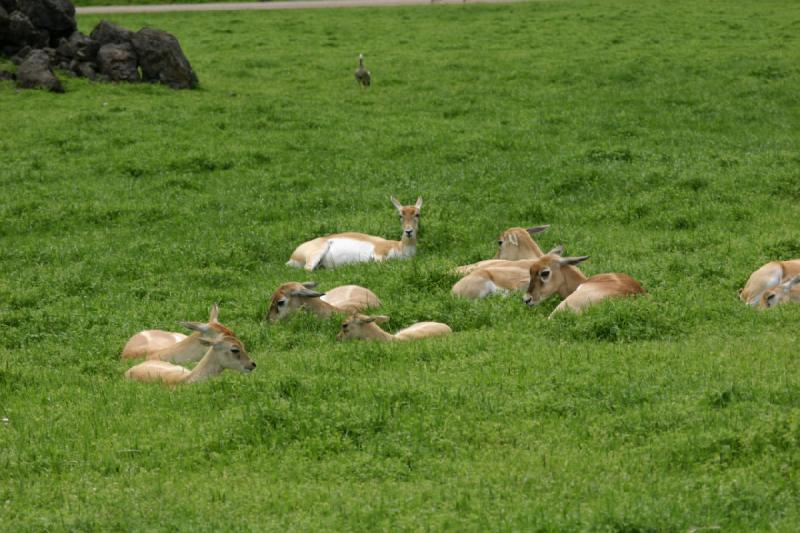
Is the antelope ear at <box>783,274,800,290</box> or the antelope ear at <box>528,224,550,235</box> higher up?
the antelope ear at <box>783,274,800,290</box>

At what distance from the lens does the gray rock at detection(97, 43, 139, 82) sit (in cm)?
2827

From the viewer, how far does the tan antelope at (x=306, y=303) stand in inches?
516

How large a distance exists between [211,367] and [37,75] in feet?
60.8

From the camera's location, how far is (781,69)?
2808 cm

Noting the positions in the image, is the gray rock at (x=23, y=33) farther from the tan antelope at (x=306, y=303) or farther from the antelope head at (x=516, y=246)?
the tan antelope at (x=306, y=303)

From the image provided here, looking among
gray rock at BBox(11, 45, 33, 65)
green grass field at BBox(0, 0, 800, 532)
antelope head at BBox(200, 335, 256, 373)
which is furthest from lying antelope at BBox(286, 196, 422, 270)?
gray rock at BBox(11, 45, 33, 65)

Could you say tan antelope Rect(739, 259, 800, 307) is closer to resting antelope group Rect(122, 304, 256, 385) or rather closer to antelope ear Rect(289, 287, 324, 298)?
antelope ear Rect(289, 287, 324, 298)

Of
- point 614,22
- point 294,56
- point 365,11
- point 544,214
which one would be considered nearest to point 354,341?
point 544,214

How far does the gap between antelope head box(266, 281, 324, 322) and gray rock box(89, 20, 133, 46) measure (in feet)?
58.0

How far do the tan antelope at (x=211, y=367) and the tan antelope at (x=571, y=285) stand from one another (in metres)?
3.57

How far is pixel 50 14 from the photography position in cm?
2878

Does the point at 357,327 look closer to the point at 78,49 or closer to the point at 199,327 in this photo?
the point at 199,327

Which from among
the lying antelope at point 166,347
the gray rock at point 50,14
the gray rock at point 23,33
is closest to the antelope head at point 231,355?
the lying antelope at point 166,347

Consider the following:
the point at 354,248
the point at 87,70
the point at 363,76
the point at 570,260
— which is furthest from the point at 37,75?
the point at 570,260
